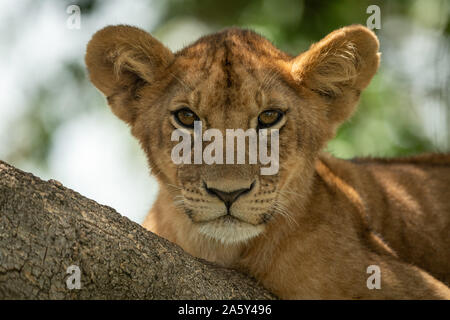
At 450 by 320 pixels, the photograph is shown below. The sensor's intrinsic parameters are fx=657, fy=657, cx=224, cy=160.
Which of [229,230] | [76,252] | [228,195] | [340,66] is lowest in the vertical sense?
[76,252]

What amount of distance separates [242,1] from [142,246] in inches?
309

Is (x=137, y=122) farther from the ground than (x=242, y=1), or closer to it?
closer to it

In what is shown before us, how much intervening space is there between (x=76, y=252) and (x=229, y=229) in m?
1.12

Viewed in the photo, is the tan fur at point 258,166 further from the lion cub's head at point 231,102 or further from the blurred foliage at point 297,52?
the blurred foliage at point 297,52

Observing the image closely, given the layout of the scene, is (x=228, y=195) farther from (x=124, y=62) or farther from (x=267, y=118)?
(x=124, y=62)

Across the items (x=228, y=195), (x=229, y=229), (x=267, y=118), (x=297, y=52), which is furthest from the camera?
(x=297, y=52)

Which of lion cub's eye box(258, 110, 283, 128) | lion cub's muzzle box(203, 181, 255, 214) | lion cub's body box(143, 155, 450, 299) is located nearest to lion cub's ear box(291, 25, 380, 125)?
lion cub's eye box(258, 110, 283, 128)

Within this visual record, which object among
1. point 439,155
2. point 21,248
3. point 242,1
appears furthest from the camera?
point 242,1

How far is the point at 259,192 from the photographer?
165 inches

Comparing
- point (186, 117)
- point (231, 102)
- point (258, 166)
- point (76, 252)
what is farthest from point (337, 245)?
point (76, 252)

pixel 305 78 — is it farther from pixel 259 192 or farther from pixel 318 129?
pixel 259 192

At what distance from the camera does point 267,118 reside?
449cm
